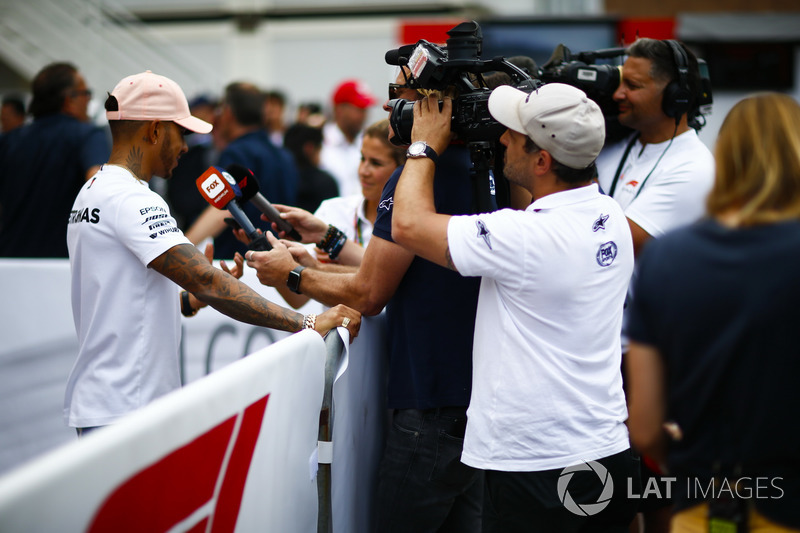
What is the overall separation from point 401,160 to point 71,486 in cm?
262

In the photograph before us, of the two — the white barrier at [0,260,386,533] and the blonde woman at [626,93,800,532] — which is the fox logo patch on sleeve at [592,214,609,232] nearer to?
the blonde woman at [626,93,800,532]

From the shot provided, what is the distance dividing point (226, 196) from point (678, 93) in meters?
2.03

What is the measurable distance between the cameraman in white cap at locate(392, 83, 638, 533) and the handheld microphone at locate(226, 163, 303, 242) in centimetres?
105

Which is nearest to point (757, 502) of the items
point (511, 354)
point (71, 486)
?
point (511, 354)

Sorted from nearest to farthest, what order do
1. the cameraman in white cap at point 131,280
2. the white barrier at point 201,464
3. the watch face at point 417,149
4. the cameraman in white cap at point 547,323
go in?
the white barrier at point 201,464
the cameraman in white cap at point 547,323
the watch face at point 417,149
the cameraman in white cap at point 131,280

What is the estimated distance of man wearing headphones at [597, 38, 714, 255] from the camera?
3492mm

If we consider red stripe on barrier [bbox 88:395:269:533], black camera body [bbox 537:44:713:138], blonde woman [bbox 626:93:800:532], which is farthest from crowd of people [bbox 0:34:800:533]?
red stripe on barrier [bbox 88:395:269:533]

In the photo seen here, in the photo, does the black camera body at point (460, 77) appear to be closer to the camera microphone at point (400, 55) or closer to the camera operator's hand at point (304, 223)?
the camera microphone at point (400, 55)

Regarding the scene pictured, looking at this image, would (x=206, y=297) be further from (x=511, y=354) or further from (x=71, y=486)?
(x=71, y=486)

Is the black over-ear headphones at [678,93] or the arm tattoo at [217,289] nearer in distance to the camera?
the arm tattoo at [217,289]

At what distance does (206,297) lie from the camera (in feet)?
9.25

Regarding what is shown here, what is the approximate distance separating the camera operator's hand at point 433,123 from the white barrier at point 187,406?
30.1 inches

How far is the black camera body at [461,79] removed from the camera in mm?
2617

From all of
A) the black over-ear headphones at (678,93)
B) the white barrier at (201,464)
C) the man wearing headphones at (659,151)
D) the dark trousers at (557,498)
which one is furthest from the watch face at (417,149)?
the black over-ear headphones at (678,93)
